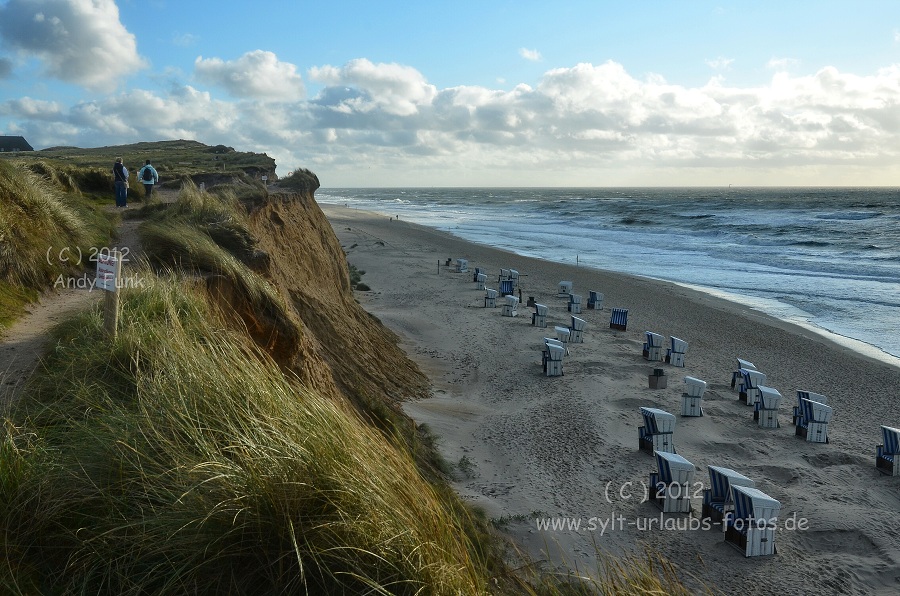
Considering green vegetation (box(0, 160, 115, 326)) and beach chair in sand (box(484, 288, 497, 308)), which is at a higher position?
green vegetation (box(0, 160, 115, 326))

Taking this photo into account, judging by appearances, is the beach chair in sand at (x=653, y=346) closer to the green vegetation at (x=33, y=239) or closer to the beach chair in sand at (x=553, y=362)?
the beach chair in sand at (x=553, y=362)

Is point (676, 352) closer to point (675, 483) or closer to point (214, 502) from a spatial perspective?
point (675, 483)

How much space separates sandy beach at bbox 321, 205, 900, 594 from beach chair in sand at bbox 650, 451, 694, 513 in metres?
0.21

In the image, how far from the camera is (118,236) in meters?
11.8

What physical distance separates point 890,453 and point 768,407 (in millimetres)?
1978

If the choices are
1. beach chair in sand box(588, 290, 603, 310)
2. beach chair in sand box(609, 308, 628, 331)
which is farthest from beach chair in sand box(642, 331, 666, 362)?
beach chair in sand box(588, 290, 603, 310)

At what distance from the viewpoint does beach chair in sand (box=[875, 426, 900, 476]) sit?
9.19 m

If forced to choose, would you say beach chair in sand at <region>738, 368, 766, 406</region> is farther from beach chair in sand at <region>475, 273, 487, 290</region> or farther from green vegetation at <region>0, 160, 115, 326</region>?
beach chair in sand at <region>475, 273, 487, 290</region>

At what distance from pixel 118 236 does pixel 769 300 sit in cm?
2212

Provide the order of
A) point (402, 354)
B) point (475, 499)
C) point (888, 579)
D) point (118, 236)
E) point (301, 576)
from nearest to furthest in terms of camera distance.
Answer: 1. point (301, 576)
2. point (888, 579)
3. point (475, 499)
4. point (118, 236)
5. point (402, 354)

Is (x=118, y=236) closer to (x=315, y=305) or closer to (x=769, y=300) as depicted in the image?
(x=315, y=305)

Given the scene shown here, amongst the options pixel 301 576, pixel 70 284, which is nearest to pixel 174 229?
pixel 70 284

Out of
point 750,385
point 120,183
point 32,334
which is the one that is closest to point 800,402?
point 750,385

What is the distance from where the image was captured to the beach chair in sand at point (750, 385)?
11977 mm
